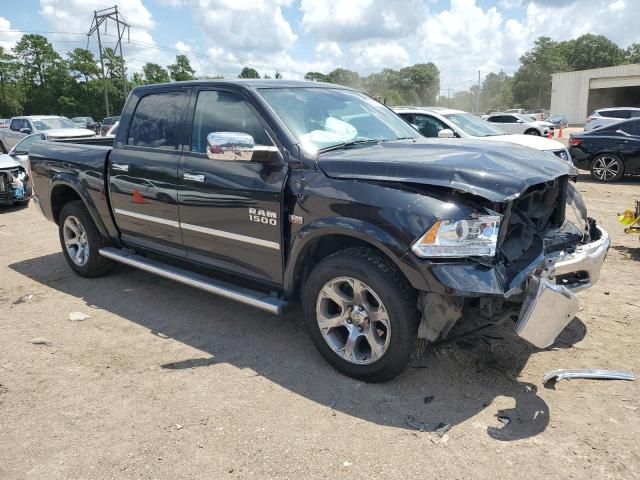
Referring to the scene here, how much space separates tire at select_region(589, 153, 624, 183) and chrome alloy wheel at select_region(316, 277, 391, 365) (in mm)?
10736

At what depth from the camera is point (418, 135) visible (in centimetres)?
454

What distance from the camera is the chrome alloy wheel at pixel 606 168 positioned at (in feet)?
38.7

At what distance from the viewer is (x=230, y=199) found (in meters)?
3.89

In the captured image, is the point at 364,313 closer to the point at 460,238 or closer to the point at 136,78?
the point at 460,238

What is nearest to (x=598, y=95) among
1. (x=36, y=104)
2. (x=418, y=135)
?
(x=418, y=135)

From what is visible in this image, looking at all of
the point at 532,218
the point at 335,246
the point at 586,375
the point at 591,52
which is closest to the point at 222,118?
the point at 335,246

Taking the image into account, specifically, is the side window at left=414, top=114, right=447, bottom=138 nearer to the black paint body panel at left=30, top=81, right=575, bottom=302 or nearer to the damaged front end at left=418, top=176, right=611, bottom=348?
the black paint body panel at left=30, top=81, right=575, bottom=302

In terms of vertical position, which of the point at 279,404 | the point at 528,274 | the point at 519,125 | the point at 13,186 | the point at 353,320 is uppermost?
the point at 519,125

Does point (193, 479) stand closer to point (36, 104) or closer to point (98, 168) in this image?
point (98, 168)

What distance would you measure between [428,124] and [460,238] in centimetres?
721

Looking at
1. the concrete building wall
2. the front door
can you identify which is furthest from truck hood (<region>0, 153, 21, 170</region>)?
the concrete building wall

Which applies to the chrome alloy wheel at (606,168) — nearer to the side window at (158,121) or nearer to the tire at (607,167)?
the tire at (607,167)

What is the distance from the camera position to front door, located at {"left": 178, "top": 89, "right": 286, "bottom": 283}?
3693 mm

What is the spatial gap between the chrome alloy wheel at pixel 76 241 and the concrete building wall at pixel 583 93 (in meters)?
54.8
